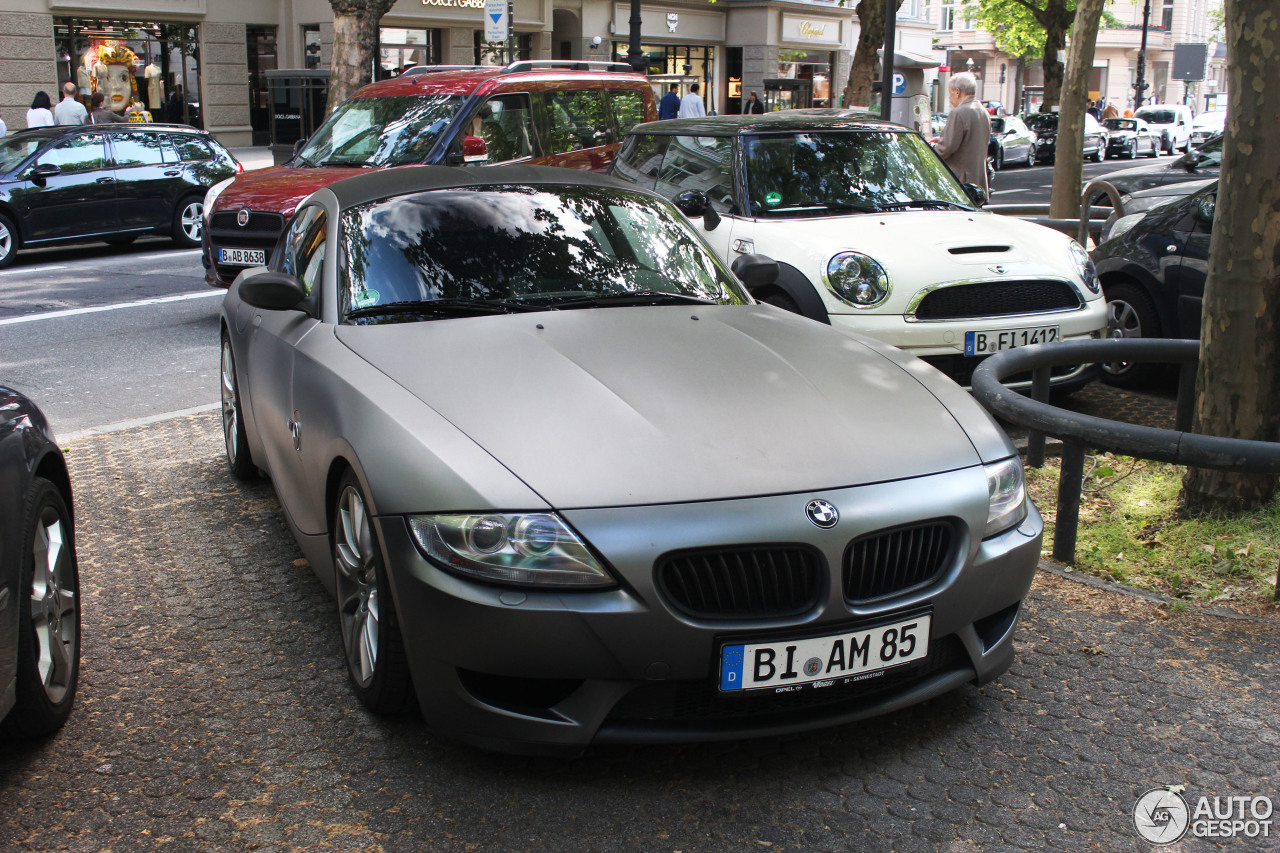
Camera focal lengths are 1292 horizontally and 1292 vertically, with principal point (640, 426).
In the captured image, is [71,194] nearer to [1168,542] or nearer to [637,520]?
[1168,542]

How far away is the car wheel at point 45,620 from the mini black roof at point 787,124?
552cm

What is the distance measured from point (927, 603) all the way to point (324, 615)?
2097 mm

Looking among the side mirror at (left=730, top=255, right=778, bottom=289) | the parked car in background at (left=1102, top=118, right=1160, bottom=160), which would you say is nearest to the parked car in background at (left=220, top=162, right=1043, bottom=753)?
the side mirror at (left=730, top=255, right=778, bottom=289)

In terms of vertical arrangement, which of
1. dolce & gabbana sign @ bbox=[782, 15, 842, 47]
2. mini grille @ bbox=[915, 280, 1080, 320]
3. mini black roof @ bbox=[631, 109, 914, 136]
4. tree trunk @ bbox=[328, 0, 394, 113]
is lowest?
mini grille @ bbox=[915, 280, 1080, 320]

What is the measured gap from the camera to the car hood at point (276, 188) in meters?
10.2

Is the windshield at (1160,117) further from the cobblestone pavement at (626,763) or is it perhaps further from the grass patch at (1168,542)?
the cobblestone pavement at (626,763)

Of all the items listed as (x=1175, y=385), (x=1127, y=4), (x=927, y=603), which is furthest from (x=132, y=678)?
(x=1127, y=4)

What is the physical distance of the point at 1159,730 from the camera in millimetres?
3520

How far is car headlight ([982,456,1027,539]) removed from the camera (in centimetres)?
338

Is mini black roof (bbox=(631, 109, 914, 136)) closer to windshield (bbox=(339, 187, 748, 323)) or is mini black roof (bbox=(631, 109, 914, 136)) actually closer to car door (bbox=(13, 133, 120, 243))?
windshield (bbox=(339, 187, 748, 323))

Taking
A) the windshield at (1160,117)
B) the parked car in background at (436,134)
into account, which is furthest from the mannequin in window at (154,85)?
the windshield at (1160,117)

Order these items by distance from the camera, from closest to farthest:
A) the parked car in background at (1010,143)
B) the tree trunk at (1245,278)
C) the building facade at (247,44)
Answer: the tree trunk at (1245,278) < the building facade at (247,44) < the parked car in background at (1010,143)

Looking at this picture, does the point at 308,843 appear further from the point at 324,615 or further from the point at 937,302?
the point at 937,302

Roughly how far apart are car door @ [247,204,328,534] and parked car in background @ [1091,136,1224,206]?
10.5m
